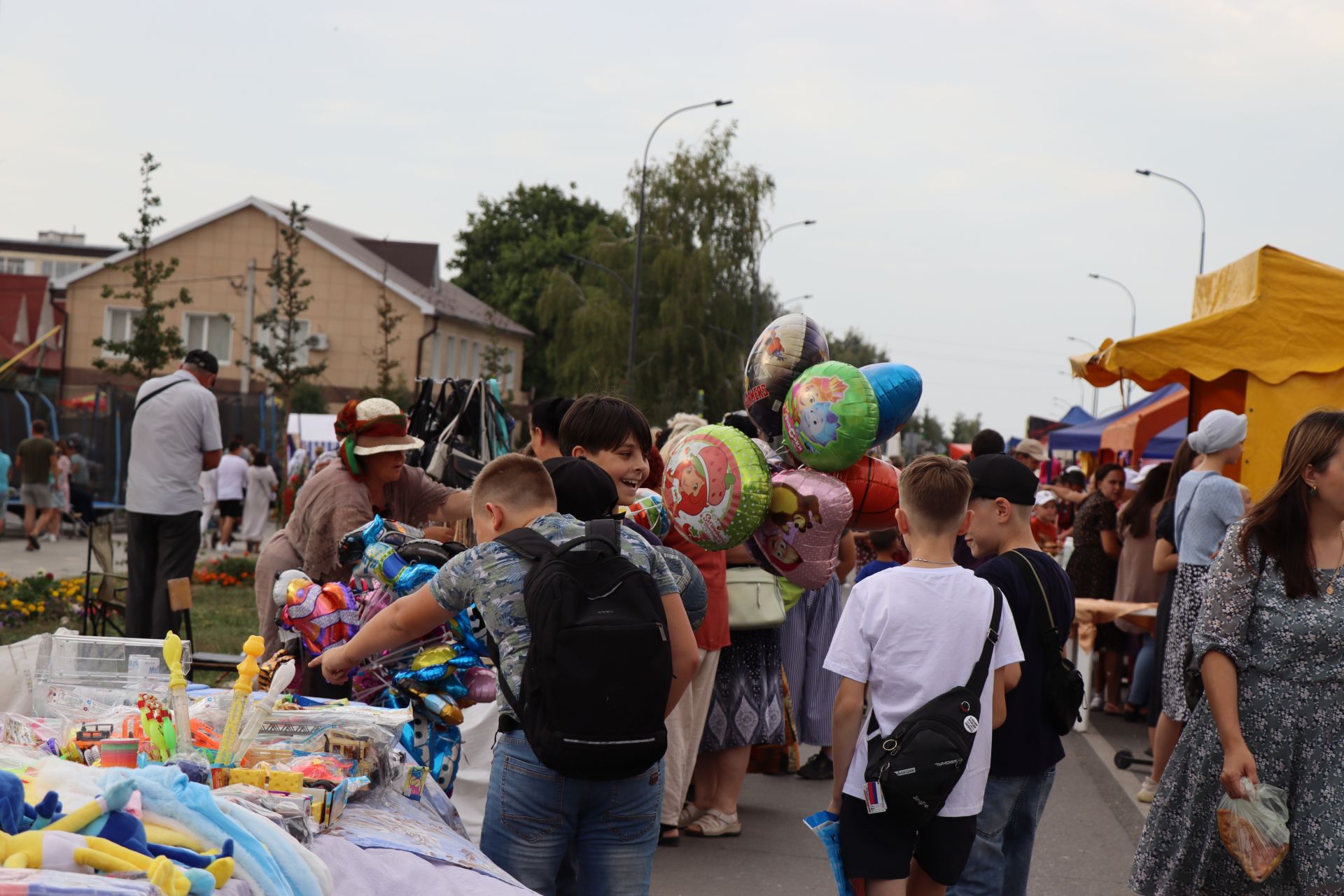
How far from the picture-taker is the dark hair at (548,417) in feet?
16.8

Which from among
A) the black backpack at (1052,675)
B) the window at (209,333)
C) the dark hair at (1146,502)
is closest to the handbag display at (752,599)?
the black backpack at (1052,675)

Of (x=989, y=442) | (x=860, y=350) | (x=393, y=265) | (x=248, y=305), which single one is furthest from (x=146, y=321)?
(x=860, y=350)

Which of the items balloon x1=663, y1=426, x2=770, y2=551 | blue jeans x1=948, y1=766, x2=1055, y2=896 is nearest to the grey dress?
blue jeans x1=948, y1=766, x2=1055, y2=896

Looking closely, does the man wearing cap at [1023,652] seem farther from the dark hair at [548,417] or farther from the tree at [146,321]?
the tree at [146,321]

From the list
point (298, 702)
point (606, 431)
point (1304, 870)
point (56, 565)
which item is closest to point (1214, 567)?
point (1304, 870)

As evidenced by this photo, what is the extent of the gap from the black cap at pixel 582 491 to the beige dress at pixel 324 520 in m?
1.80

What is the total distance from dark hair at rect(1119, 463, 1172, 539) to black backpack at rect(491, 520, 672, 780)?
713cm

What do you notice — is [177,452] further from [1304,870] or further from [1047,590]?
[1304,870]

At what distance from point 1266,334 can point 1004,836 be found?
17.1 ft

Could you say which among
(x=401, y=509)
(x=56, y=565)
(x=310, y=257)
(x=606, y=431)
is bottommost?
(x=56, y=565)

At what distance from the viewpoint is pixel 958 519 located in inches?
149

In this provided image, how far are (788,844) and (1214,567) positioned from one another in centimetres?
307

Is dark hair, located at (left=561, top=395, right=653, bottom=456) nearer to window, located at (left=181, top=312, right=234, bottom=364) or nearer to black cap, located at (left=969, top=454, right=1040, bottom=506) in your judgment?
black cap, located at (left=969, top=454, right=1040, bottom=506)

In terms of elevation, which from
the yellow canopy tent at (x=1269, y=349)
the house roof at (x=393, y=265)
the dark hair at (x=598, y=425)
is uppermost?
the house roof at (x=393, y=265)
